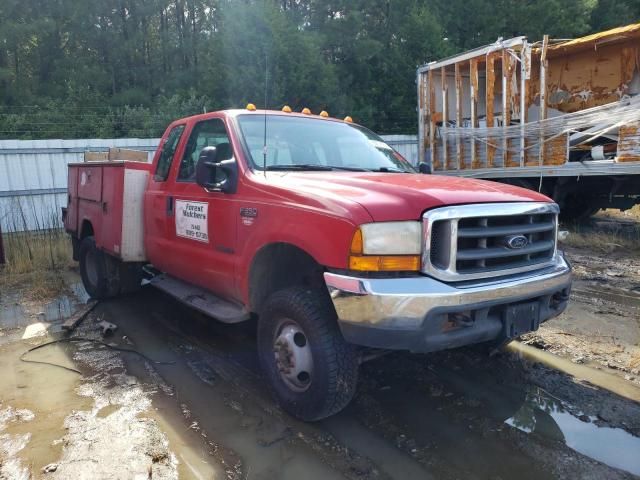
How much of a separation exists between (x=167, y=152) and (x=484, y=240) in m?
3.33

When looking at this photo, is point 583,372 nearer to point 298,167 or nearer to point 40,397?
point 298,167


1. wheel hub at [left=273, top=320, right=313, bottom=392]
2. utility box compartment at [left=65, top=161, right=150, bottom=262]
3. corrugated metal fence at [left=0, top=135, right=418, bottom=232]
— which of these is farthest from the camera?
corrugated metal fence at [left=0, top=135, right=418, bottom=232]

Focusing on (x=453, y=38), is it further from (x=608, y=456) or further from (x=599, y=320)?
(x=608, y=456)

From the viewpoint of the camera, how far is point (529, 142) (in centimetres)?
941

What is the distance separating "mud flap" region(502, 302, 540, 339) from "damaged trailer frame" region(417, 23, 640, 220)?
A: 6.10 meters

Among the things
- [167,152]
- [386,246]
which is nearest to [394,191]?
[386,246]

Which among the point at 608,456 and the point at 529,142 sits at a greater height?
the point at 529,142

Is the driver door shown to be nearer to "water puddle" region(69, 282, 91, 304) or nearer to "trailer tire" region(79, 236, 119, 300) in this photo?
"trailer tire" region(79, 236, 119, 300)

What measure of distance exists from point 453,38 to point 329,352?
28930 mm

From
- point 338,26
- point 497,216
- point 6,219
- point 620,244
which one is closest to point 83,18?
point 338,26

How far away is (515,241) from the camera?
3020mm

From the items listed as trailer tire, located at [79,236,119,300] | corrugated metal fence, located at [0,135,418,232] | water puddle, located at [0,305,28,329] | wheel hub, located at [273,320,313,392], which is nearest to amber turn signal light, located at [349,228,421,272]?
wheel hub, located at [273,320,313,392]

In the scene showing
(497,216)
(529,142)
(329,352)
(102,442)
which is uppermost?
(529,142)

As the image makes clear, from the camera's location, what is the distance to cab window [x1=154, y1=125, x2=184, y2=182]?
4.85m
